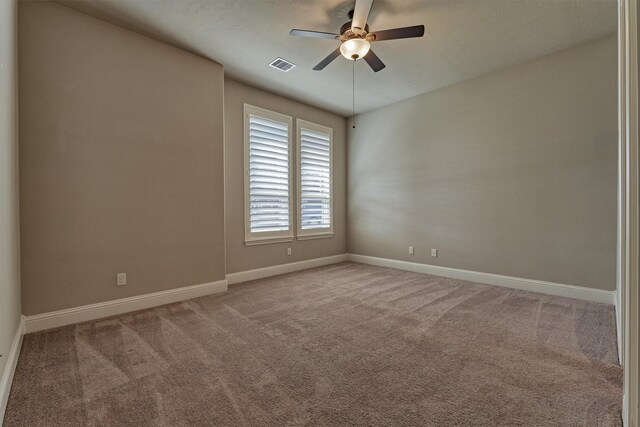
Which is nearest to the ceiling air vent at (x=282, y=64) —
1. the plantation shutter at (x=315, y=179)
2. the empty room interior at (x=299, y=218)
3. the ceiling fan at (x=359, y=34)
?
the empty room interior at (x=299, y=218)

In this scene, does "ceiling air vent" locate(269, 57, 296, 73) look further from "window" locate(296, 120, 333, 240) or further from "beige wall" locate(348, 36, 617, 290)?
"beige wall" locate(348, 36, 617, 290)

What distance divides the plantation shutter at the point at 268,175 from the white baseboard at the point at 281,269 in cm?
62

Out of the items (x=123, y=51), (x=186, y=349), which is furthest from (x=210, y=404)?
(x=123, y=51)

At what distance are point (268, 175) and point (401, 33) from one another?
9.11ft

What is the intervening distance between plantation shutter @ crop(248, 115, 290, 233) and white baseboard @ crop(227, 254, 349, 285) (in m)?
0.62

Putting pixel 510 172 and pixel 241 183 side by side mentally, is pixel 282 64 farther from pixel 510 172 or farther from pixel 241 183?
pixel 510 172

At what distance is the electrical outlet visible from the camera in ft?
10.0

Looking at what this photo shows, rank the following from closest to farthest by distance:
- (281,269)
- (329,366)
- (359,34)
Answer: (329,366) < (359,34) < (281,269)

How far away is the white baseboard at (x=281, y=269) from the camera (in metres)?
4.33

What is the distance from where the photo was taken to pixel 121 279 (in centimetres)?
307

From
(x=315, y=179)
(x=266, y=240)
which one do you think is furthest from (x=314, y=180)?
(x=266, y=240)

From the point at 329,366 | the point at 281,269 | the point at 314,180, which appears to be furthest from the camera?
the point at 314,180

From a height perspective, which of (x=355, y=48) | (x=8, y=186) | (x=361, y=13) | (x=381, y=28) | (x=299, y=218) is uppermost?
(x=381, y=28)

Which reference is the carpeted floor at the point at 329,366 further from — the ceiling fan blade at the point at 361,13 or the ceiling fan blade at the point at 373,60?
the ceiling fan blade at the point at 361,13
